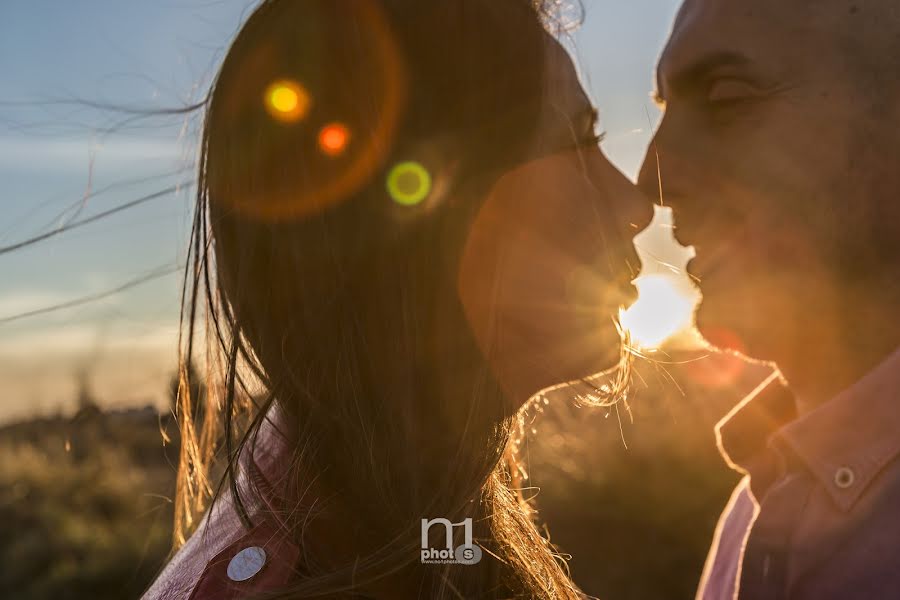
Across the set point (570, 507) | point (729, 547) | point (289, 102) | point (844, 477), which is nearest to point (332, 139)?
point (289, 102)

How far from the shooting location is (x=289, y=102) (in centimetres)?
180

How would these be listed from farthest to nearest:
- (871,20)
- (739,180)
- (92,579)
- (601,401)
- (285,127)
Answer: (92,579), (601,401), (739,180), (871,20), (285,127)

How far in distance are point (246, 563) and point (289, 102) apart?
106cm

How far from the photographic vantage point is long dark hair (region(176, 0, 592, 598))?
1.80 metres

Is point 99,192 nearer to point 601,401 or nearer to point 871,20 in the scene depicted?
point 601,401

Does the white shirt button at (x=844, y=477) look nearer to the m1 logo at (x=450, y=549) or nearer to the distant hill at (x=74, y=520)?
the m1 logo at (x=450, y=549)

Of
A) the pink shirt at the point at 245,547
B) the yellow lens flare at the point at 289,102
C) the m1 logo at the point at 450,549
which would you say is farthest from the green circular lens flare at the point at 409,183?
the m1 logo at the point at 450,549

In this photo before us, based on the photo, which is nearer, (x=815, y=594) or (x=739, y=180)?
(x=815, y=594)

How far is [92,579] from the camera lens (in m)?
6.68

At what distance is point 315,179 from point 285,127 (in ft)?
0.47

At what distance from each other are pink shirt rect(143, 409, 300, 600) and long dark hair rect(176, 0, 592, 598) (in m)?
0.05

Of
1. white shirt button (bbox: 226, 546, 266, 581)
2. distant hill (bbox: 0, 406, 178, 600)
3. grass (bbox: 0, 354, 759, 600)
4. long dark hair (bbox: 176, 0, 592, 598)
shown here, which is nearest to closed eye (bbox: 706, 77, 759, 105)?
long dark hair (bbox: 176, 0, 592, 598)

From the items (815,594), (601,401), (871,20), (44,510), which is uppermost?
(871,20)

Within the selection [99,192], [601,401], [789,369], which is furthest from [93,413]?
[789,369]
